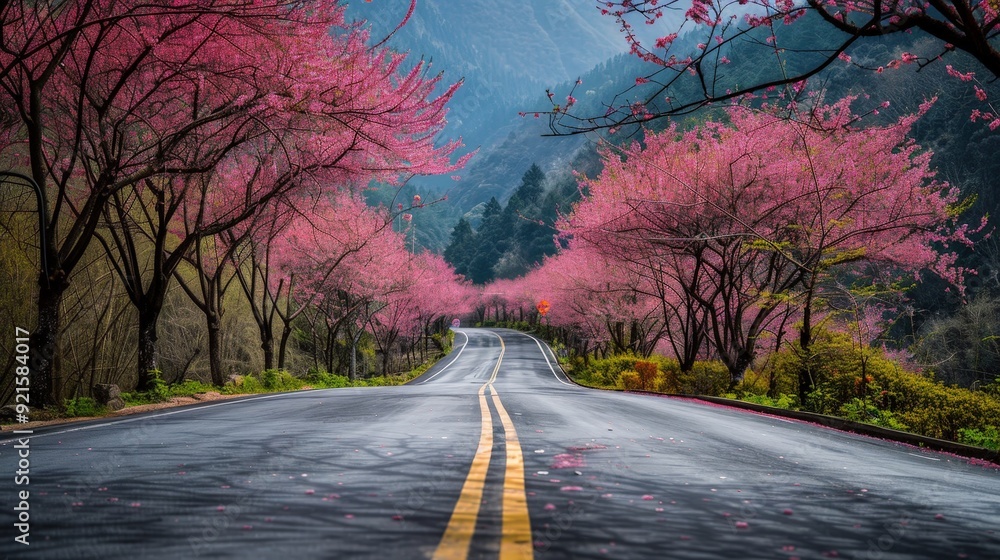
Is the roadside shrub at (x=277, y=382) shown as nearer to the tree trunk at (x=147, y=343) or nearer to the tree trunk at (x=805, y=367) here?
the tree trunk at (x=147, y=343)

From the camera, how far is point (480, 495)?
156 inches

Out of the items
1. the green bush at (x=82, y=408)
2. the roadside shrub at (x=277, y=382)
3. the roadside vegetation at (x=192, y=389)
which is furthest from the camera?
the roadside shrub at (x=277, y=382)

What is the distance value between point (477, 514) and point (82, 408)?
10.4m

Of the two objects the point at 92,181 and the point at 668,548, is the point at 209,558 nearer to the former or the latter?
the point at 668,548

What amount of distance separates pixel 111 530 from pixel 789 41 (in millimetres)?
93225

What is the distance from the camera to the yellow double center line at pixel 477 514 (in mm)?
2863

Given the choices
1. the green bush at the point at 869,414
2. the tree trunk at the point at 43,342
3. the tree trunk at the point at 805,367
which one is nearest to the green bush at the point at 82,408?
the tree trunk at the point at 43,342

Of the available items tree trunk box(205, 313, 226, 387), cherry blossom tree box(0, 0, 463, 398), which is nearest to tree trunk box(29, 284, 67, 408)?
cherry blossom tree box(0, 0, 463, 398)

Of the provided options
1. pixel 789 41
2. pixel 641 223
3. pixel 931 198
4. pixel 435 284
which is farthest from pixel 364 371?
pixel 789 41

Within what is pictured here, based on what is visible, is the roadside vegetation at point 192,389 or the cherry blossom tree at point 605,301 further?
the cherry blossom tree at point 605,301

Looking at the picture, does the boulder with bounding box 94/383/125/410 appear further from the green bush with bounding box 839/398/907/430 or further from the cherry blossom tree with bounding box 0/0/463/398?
the green bush with bounding box 839/398/907/430

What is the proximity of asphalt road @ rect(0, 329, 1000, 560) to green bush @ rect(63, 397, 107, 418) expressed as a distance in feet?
12.8

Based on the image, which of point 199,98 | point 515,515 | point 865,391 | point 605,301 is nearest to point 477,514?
point 515,515

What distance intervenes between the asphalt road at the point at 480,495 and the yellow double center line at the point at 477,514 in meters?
0.02
